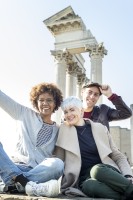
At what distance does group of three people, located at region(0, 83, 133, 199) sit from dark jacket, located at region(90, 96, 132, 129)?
0.88 meters

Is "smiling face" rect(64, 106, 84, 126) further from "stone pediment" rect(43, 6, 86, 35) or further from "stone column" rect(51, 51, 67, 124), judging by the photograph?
"stone pediment" rect(43, 6, 86, 35)

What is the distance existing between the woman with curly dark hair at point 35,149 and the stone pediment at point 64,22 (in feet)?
57.7

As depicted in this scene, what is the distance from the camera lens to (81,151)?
4.28 meters

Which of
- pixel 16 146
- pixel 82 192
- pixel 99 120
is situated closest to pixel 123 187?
pixel 82 192

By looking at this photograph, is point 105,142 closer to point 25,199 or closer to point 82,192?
point 82,192

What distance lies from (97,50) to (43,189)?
57.6 ft

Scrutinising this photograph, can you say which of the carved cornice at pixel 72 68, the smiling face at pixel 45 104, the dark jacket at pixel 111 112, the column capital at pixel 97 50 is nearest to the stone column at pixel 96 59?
the column capital at pixel 97 50

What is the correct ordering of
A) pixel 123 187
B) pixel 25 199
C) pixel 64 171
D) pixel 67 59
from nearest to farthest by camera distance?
pixel 25 199, pixel 123 187, pixel 64 171, pixel 67 59

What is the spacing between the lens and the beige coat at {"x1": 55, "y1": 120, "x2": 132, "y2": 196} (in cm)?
413

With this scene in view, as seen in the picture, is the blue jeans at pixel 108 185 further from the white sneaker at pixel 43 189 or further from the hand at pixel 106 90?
the hand at pixel 106 90

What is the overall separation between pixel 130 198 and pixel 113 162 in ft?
2.63

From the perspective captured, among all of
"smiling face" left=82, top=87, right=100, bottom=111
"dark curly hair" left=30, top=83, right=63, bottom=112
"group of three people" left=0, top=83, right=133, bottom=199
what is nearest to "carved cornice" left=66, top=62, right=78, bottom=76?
"smiling face" left=82, top=87, right=100, bottom=111

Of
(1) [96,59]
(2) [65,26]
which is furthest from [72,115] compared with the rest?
(2) [65,26]

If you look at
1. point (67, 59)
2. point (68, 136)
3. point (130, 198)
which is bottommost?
point (130, 198)
